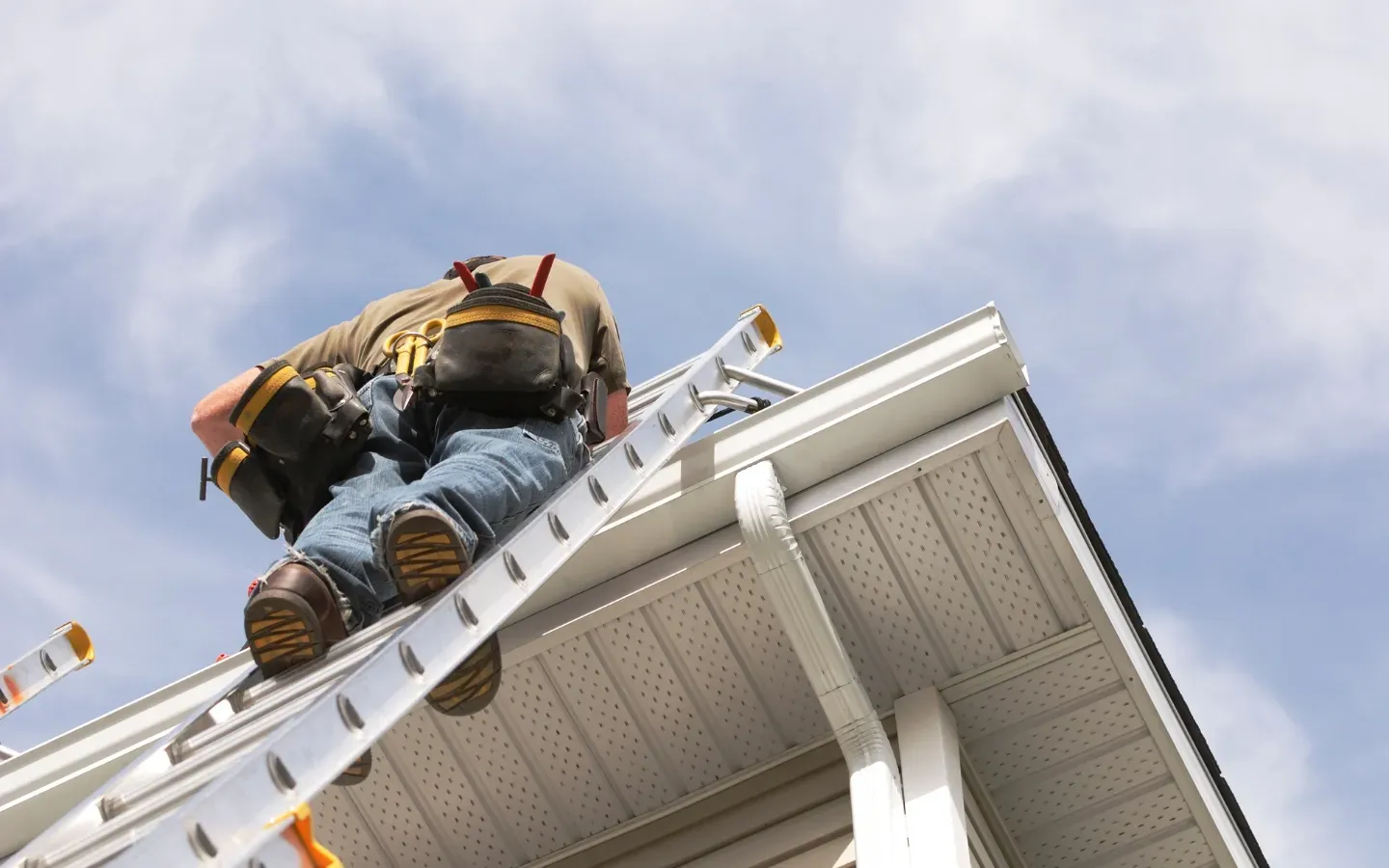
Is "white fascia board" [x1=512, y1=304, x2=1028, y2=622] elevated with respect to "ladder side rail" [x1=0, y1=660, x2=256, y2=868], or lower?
elevated

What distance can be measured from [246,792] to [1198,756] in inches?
111

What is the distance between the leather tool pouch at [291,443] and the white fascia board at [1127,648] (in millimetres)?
1545

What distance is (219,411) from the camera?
3594 millimetres

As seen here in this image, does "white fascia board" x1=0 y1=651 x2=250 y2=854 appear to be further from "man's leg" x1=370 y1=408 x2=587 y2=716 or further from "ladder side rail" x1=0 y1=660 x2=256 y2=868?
"ladder side rail" x1=0 y1=660 x2=256 y2=868

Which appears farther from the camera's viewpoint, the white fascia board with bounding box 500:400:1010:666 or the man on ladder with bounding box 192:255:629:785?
the white fascia board with bounding box 500:400:1010:666

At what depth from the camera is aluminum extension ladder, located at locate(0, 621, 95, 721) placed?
5.57 metres

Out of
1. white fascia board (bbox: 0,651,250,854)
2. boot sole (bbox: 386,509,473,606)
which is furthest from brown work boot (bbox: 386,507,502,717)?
white fascia board (bbox: 0,651,250,854)

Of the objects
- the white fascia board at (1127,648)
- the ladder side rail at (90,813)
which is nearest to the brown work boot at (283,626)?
the ladder side rail at (90,813)

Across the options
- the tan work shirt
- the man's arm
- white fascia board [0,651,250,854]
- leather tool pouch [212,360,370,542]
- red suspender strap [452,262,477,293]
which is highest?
the tan work shirt

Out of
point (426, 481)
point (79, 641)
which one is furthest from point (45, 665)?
point (426, 481)

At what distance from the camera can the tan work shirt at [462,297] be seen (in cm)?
414

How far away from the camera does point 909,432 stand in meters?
3.67

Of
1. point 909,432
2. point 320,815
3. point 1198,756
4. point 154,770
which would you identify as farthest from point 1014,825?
point 154,770

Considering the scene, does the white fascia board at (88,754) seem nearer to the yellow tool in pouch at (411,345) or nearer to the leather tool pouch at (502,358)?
the yellow tool in pouch at (411,345)
